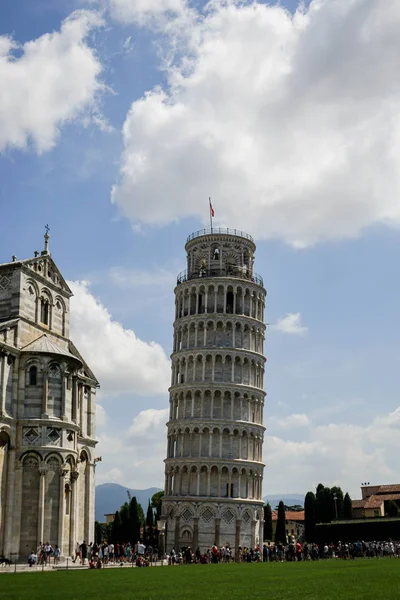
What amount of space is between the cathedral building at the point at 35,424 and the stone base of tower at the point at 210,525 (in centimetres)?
2851

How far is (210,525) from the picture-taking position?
79438 mm

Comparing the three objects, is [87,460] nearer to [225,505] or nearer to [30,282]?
[30,282]

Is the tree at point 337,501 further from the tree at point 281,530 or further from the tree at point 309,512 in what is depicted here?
the tree at point 281,530

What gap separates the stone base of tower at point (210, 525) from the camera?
78812 millimetres

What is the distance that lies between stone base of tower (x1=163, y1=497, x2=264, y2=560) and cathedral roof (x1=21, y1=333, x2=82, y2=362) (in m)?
36.0

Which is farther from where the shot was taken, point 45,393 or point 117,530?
point 117,530

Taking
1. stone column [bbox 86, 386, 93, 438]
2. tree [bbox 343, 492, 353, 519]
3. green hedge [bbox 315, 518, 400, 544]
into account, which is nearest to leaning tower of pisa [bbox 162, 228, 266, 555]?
green hedge [bbox 315, 518, 400, 544]

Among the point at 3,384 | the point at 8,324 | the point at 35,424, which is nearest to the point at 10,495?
the point at 35,424

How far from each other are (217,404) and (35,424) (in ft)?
127

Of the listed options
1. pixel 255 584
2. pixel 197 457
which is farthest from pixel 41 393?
pixel 197 457

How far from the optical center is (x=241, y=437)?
82.4 metres

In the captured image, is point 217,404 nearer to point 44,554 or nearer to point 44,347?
point 44,347

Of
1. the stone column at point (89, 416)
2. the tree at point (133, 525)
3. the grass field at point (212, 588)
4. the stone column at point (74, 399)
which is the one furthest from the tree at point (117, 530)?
the grass field at point (212, 588)

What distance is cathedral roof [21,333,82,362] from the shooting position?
156ft
